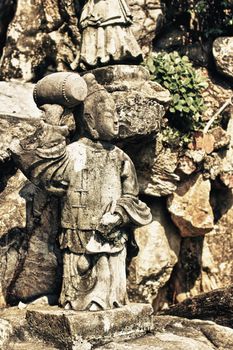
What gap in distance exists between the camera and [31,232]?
A: 8.02 metres

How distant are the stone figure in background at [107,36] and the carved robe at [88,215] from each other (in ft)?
5.81

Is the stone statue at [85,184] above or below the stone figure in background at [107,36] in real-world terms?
below

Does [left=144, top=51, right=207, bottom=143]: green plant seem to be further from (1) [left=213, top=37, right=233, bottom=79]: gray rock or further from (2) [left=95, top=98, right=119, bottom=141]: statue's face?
(2) [left=95, top=98, right=119, bottom=141]: statue's face

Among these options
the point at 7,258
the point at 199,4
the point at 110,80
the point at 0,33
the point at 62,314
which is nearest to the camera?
the point at 62,314

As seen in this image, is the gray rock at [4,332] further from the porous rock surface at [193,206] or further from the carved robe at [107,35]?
the carved robe at [107,35]

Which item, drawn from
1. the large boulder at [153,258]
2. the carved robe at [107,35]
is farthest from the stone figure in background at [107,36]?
the large boulder at [153,258]

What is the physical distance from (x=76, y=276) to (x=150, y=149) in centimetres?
237

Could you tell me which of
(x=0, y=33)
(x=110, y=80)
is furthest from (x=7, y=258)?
(x=0, y=33)

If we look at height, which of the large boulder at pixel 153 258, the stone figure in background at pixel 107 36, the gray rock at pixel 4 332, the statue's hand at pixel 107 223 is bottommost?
the large boulder at pixel 153 258

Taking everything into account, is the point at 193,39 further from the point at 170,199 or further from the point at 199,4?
the point at 170,199

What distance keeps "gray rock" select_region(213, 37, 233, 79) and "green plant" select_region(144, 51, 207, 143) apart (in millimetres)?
807

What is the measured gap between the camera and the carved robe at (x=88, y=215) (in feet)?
23.8

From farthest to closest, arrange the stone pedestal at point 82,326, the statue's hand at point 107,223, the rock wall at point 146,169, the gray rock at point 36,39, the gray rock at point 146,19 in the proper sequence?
the gray rock at point 36,39, the gray rock at point 146,19, the rock wall at point 146,169, the statue's hand at point 107,223, the stone pedestal at point 82,326

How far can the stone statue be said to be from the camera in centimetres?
713
